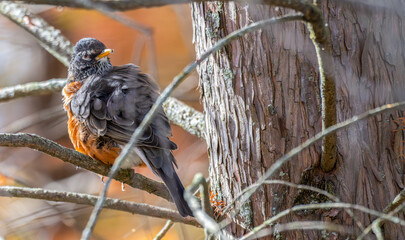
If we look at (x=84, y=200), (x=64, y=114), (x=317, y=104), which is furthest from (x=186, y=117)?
(x=64, y=114)

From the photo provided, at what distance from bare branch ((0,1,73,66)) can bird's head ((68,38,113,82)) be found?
0.08 meters

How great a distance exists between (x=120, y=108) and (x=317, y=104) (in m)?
1.35

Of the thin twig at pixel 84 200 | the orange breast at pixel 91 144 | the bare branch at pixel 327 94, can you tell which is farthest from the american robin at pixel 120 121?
the bare branch at pixel 327 94

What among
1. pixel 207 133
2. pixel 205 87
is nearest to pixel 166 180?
pixel 207 133

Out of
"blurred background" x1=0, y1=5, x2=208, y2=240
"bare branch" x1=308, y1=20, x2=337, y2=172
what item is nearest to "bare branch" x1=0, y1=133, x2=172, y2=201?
"bare branch" x1=308, y1=20, x2=337, y2=172

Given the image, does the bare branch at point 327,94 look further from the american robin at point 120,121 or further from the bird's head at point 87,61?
the bird's head at point 87,61

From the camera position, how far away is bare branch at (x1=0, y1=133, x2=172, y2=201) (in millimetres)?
2311

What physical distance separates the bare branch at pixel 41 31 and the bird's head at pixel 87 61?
0.08 m

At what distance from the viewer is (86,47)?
4016 mm

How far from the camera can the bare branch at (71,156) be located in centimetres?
231

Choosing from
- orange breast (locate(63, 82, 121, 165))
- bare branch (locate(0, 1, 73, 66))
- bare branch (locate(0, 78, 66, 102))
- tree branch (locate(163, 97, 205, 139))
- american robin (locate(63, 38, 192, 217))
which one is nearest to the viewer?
american robin (locate(63, 38, 192, 217))

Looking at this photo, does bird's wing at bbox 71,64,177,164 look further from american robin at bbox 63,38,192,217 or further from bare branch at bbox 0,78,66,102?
bare branch at bbox 0,78,66,102

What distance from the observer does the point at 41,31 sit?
12.8ft

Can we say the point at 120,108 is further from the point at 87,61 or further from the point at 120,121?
the point at 87,61
